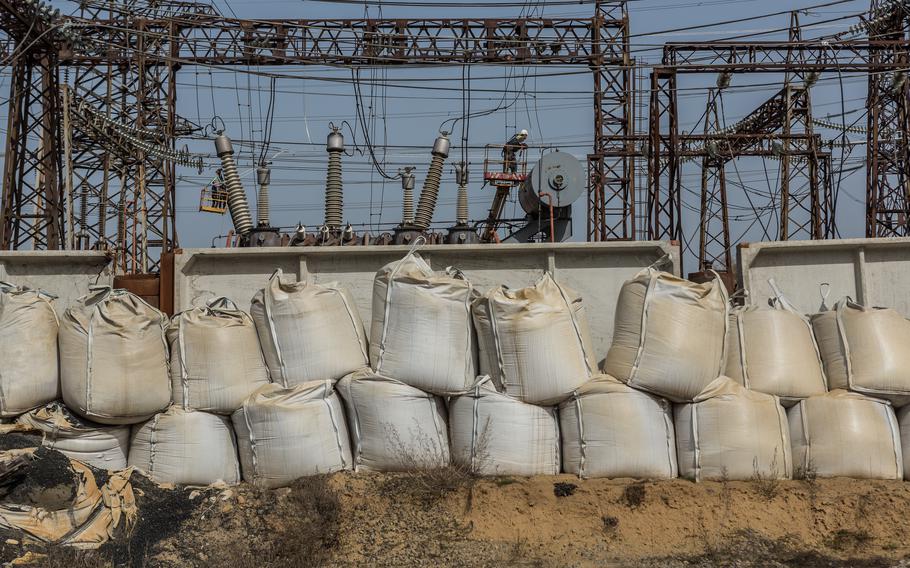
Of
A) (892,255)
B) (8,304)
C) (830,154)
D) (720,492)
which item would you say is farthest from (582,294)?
(830,154)

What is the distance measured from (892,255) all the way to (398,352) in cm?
419

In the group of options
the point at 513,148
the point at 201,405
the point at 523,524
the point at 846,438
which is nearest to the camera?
the point at 523,524

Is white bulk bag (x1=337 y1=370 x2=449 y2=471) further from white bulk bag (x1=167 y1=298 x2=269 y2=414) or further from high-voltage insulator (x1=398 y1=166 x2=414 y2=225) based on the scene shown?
high-voltage insulator (x1=398 y1=166 x2=414 y2=225)

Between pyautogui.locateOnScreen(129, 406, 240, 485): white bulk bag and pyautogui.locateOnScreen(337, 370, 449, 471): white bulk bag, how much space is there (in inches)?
38.2

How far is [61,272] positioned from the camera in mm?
7301

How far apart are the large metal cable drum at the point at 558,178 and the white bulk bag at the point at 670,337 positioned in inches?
201

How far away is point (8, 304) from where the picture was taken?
612 centimetres

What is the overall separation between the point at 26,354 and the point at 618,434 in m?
4.01

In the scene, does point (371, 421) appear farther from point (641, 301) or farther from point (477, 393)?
point (641, 301)

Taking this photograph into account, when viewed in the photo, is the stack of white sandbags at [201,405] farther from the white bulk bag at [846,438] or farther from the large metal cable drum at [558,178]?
the large metal cable drum at [558,178]

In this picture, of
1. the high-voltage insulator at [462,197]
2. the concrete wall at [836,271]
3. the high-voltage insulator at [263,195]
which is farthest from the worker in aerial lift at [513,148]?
the concrete wall at [836,271]

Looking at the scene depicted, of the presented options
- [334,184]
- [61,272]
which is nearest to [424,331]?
[61,272]

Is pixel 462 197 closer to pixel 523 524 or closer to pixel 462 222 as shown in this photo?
pixel 462 222

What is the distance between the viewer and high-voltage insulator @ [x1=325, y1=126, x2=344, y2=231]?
32.0ft
